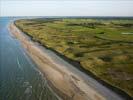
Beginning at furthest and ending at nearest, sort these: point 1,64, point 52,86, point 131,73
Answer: point 1,64
point 131,73
point 52,86

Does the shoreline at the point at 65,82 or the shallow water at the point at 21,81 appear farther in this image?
the shallow water at the point at 21,81

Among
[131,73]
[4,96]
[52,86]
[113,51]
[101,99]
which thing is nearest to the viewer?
[101,99]

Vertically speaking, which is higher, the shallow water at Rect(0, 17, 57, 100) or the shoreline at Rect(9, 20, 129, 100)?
the shoreline at Rect(9, 20, 129, 100)

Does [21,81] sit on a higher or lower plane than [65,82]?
lower

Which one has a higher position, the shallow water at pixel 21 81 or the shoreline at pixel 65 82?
the shoreline at pixel 65 82

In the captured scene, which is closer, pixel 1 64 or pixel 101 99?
pixel 101 99

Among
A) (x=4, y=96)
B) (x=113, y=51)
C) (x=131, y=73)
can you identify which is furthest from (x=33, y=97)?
(x=113, y=51)

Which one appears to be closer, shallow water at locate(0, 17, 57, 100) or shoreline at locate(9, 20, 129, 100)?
shoreline at locate(9, 20, 129, 100)

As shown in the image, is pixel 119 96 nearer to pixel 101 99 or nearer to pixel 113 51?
pixel 101 99

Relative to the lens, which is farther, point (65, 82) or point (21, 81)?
point (21, 81)

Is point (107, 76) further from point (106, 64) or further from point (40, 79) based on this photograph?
point (40, 79)

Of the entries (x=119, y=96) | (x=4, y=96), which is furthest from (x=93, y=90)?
(x=4, y=96)
